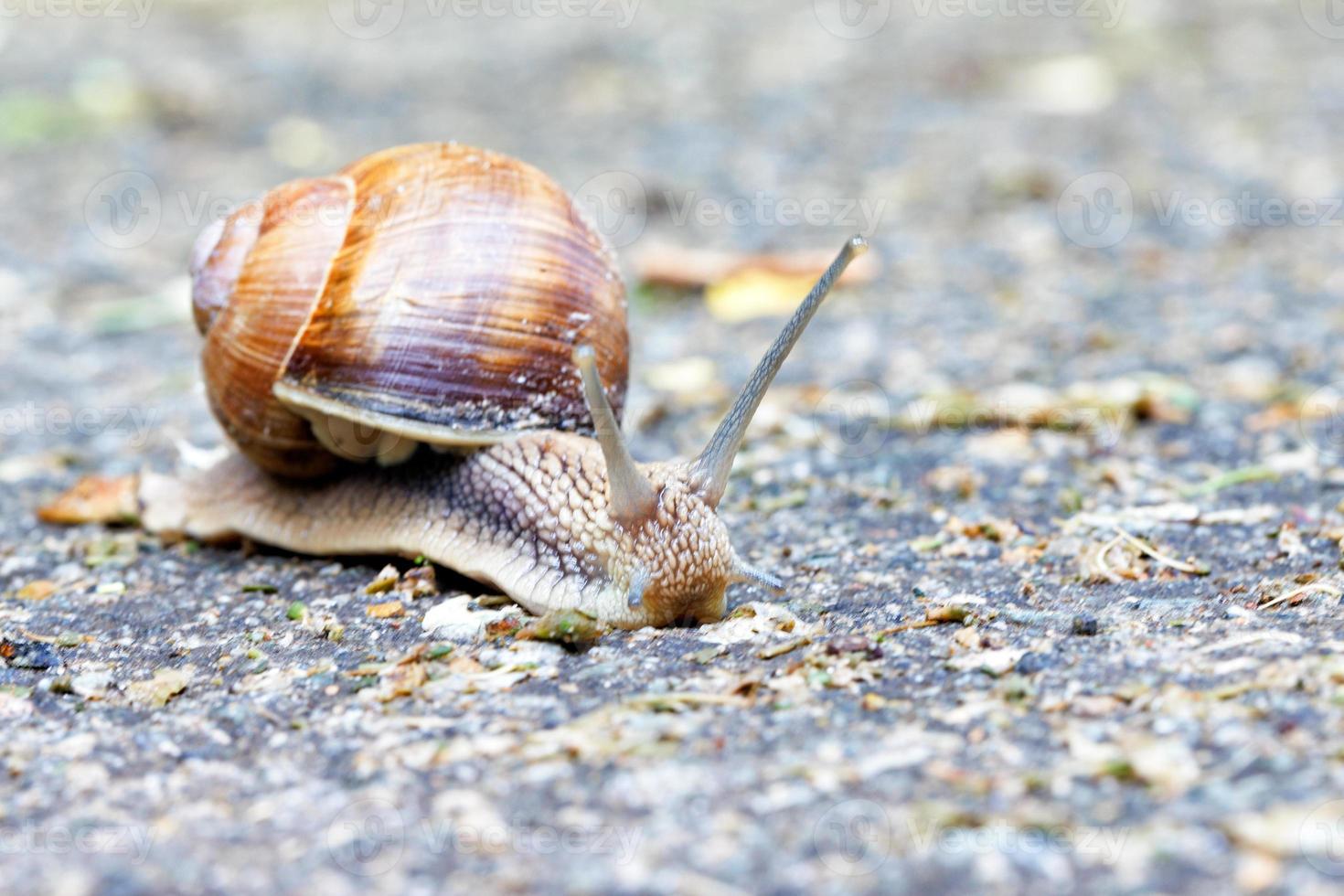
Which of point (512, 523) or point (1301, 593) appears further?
point (512, 523)

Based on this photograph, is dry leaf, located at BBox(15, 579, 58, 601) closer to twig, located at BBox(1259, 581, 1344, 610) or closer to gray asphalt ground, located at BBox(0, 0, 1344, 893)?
gray asphalt ground, located at BBox(0, 0, 1344, 893)

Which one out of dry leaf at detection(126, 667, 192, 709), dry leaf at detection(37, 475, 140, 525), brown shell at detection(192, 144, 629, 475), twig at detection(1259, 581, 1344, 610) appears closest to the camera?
dry leaf at detection(126, 667, 192, 709)

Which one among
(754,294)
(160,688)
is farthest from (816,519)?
(754,294)

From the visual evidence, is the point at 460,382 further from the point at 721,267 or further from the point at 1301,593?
the point at 721,267

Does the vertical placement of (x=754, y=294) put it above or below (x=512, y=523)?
below

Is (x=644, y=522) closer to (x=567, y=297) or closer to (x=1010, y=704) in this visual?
(x=567, y=297)

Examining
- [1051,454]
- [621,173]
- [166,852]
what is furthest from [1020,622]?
[621,173]

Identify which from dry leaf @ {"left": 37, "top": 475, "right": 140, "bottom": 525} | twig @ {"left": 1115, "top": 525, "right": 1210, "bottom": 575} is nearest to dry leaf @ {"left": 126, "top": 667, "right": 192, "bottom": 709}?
dry leaf @ {"left": 37, "top": 475, "right": 140, "bottom": 525}

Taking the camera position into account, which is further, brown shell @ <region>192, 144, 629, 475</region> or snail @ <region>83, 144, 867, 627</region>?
brown shell @ <region>192, 144, 629, 475</region>
